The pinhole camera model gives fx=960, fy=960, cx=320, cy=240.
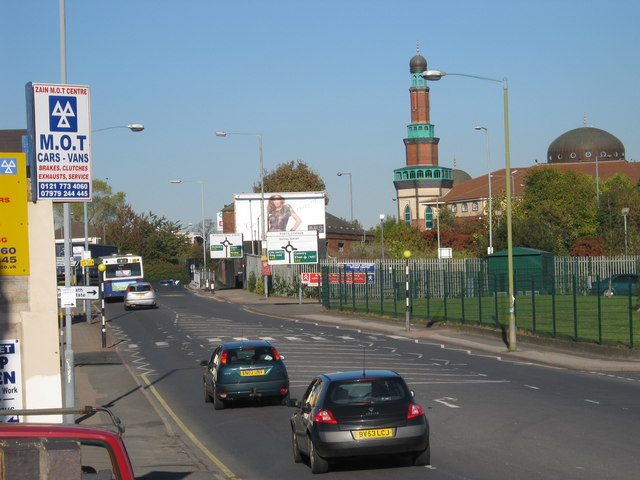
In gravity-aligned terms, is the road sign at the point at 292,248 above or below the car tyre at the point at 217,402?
above

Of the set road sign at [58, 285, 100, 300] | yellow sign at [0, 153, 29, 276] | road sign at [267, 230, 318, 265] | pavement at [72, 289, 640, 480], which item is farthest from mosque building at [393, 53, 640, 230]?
yellow sign at [0, 153, 29, 276]

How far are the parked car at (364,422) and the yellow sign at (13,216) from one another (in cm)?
449

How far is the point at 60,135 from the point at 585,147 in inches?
5321

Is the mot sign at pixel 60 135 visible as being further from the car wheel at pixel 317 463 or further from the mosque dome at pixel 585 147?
the mosque dome at pixel 585 147

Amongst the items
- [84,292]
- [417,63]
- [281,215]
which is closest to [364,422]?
[84,292]

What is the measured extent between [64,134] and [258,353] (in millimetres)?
8307

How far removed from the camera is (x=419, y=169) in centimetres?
15500

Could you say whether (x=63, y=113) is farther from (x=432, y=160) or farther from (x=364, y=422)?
(x=432, y=160)

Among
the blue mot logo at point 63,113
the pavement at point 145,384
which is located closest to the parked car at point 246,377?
the pavement at point 145,384

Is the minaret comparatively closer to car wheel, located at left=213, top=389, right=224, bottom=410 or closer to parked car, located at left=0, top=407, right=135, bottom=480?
car wheel, located at left=213, top=389, right=224, bottom=410

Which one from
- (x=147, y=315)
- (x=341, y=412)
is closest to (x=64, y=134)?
(x=341, y=412)

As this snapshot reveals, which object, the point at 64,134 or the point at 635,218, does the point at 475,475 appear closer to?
the point at 64,134

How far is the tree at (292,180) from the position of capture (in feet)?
374

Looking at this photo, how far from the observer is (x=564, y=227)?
89.3 m
